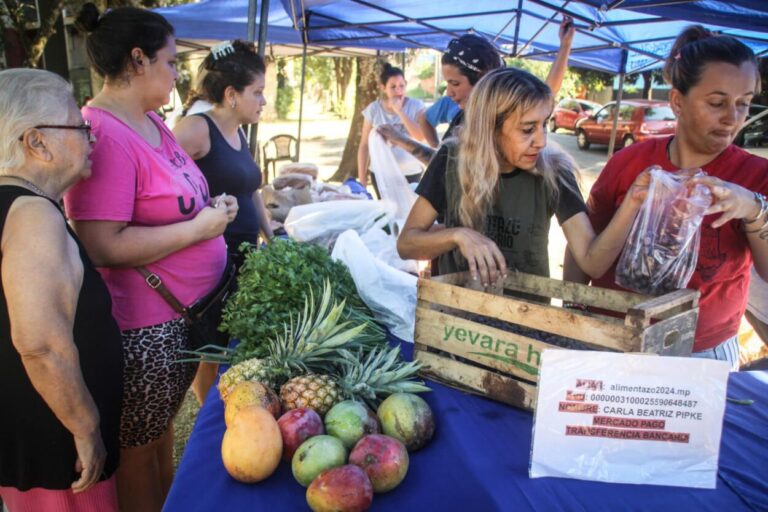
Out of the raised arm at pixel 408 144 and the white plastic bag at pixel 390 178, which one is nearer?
the raised arm at pixel 408 144

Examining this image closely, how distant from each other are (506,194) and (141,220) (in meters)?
1.33

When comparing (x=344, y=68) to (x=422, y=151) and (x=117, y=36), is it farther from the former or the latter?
(x=117, y=36)

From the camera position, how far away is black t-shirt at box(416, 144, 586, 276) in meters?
1.96

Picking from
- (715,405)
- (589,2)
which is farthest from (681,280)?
(589,2)

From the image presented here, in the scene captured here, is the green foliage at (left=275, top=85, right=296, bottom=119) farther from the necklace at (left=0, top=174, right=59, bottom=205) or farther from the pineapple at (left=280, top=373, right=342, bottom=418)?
the pineapple at (left=280, top=373, right=342, bottom=418)

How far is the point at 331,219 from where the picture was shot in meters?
3.90

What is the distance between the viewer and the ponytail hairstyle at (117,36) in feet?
6.30

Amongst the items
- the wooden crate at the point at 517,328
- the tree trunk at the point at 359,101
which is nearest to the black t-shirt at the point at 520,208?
the wooden crate at the point at 517,328

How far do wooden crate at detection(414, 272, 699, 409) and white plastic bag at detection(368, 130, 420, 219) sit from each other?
2.90 metres

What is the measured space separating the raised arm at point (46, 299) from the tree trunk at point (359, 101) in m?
9.48

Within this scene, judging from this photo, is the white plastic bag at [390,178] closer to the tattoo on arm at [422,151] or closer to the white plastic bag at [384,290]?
the tattoo on arm at [422,151]

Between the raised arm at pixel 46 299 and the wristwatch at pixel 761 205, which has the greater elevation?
the wristwatch at pixel 761 205

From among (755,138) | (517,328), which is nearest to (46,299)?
(517,328)

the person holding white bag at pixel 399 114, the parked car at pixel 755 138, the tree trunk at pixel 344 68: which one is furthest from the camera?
the tree trunk at pixel 344 68
